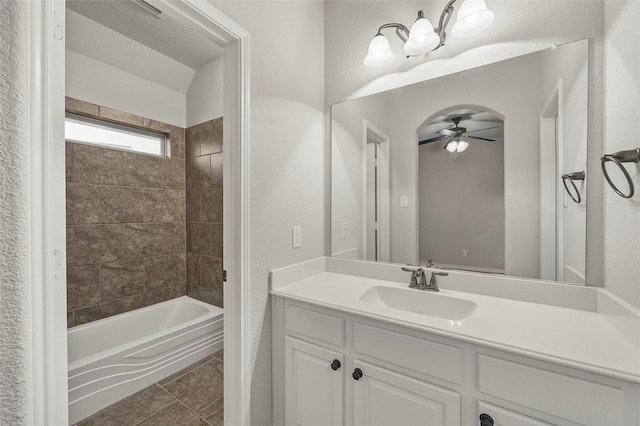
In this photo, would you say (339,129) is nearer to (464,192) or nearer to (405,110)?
(405,110)

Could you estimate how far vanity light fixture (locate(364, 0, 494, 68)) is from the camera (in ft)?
4.08

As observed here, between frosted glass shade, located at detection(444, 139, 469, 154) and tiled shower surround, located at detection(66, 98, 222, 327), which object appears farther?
tiled shower surround, located at detection(66, 98, 222, 327)

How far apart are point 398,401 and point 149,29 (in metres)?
2.95

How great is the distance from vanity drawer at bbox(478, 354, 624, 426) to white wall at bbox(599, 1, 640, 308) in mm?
325

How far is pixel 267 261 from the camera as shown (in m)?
1.43

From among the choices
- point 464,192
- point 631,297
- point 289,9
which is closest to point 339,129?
point 289,9

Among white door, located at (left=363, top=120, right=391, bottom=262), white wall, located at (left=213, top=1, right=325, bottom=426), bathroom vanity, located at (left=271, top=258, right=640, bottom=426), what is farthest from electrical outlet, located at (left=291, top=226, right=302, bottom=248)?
white door, located at (left=363, top=120, right=391, bottom=262)

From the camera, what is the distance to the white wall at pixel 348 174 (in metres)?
1.76

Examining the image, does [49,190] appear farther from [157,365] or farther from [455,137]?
[157,365]

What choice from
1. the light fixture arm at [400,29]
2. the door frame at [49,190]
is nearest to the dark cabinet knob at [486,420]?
the door frame at [49,190]

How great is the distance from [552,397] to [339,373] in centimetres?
75

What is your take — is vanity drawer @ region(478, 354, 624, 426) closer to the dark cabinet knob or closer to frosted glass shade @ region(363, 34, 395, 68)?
the dark cabinet knob

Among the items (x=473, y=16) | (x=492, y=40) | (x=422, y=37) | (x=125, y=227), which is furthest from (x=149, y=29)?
(x=492, y=40)

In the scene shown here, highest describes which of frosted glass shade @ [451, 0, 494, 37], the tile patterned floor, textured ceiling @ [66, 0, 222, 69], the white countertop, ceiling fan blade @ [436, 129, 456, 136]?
textured ceiling @ [66, 0, 222, 69]
